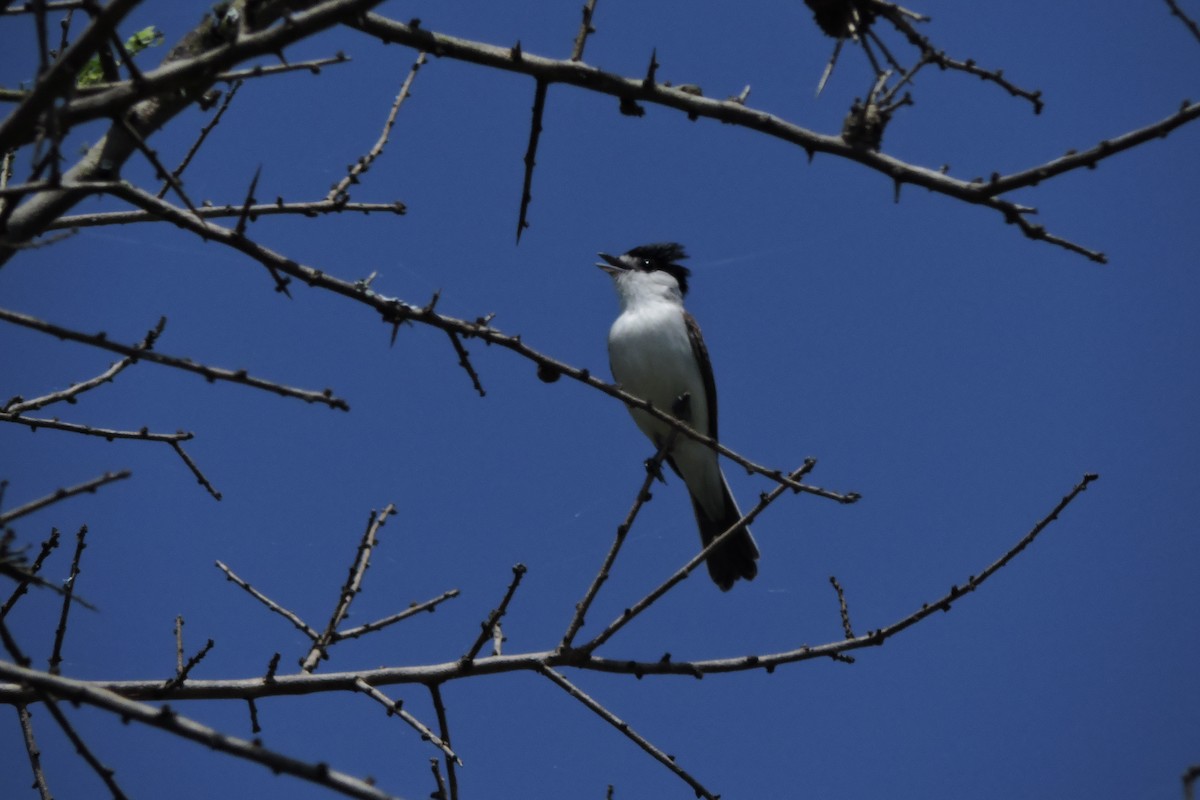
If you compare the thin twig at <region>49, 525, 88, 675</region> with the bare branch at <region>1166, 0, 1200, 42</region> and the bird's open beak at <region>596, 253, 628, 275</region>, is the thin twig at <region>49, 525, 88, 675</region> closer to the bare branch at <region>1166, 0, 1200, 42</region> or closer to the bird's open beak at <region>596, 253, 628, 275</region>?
the bare branch at <region>1166, 0, 1200, 42</region>

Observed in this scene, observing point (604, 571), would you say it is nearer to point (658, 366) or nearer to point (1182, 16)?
point (1182, 16)

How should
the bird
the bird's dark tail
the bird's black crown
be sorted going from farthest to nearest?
the bird's black crown < the bird < the bird's dark tail

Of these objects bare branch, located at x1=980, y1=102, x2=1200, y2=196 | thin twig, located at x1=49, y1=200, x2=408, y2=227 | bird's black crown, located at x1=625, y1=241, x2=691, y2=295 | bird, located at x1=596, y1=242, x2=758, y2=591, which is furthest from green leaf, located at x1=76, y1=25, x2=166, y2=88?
Result: bird's black crown, located at x1=625, y1=241, x2=691, y2=295

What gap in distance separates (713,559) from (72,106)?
5582 mm

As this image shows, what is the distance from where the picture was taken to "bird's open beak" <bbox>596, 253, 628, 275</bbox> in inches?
349

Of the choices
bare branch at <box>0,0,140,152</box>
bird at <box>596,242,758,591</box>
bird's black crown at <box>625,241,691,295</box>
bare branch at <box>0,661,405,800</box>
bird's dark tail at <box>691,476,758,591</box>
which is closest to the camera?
bare branch at <box>0,661,405,800</box>

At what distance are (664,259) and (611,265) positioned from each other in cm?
45

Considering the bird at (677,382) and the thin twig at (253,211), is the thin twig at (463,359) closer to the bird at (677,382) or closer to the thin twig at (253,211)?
the thin twig at (253,211)

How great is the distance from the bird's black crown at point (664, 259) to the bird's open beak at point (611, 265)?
138 millimetres

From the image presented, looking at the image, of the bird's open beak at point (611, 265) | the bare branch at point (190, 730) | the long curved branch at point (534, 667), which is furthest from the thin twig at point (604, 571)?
the bird's open beak at point (611, 265)

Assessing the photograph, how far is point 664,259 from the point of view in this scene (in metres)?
9.09

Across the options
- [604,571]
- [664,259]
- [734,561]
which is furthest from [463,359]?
[664,259]

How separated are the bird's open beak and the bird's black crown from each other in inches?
5.4

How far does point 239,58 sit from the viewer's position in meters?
2.48
